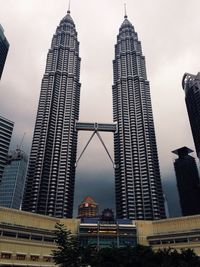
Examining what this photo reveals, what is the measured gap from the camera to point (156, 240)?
11225cm

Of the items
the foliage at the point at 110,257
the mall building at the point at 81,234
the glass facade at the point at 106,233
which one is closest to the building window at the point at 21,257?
the mall building at the point at 81,234

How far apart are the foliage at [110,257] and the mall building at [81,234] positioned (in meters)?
32.3

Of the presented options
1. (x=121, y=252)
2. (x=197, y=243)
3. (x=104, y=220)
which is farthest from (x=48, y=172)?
(x=121, y=252)

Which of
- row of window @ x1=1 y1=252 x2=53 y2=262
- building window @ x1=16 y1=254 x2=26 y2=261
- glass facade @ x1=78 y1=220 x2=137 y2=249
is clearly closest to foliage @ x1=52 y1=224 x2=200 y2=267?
row of window @ x1=1 y1=252 x2=53 y2=262

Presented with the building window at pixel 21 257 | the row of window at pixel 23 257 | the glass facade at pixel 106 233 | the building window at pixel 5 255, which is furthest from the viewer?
the glass facade at pixel 106 233

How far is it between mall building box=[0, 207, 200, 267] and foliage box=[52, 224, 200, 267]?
32.3m

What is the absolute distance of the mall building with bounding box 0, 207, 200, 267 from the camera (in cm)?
9262

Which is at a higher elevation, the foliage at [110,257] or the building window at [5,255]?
the building window at [5,255]

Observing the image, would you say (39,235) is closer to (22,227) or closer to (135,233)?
(22,227)

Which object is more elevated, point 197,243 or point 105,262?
point 197,243

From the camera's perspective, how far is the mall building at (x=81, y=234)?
304ft

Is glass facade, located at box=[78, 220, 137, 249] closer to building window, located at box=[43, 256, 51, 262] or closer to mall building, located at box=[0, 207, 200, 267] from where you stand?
mall building, located at box=[0, 207, 200, 267]

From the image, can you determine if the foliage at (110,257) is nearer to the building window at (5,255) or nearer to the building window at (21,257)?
the building window at (5,255)

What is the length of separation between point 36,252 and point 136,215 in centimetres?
10509
